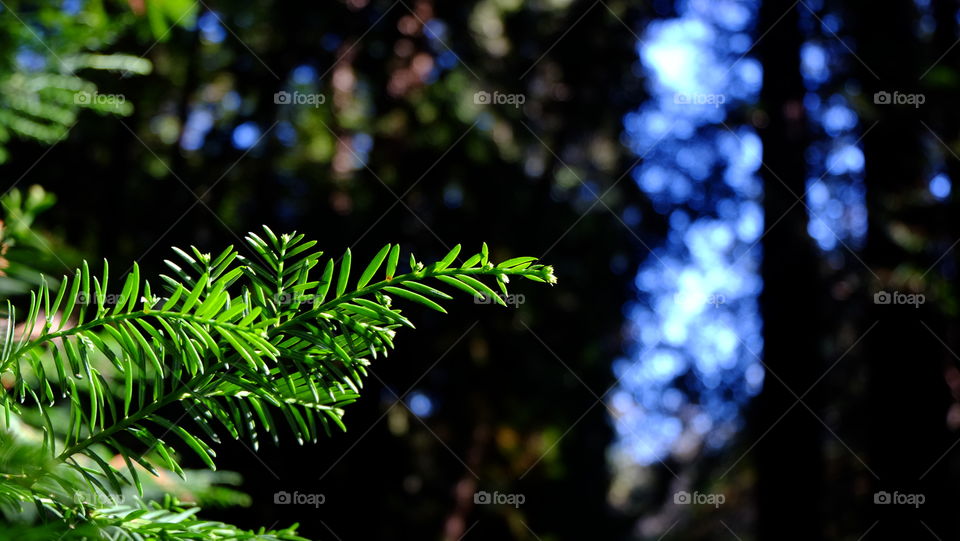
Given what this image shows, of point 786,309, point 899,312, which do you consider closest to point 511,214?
point 786,309

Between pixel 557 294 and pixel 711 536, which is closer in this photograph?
pixel 557 294

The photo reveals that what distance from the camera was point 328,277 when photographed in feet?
1.79

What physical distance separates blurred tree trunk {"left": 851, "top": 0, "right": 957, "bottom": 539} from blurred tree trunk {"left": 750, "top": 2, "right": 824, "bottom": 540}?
1.68ft

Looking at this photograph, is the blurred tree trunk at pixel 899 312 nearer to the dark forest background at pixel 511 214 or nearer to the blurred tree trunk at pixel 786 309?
the dark forest background at pixel 511 214

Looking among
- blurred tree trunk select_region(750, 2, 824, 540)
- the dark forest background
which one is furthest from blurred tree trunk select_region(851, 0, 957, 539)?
blurred tree trunk select_region(750, 2, 824, 540)

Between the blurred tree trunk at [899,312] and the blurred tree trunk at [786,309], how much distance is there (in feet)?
1.68

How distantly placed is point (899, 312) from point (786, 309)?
Answer: 2.99 feet

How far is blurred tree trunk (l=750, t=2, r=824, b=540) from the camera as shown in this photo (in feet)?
20.6

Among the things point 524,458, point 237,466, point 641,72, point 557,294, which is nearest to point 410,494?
point 524,458

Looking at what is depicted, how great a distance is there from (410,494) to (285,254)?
541 centimetres

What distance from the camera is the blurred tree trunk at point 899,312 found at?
571cm

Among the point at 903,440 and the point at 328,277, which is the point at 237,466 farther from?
the point at 903,440

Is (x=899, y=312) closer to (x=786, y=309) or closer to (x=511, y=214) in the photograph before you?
(x=786, y=309)

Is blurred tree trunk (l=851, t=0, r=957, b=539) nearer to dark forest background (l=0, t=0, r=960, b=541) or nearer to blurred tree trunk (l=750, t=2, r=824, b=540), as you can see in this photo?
dark forest background (l=0, t=0, r=960, b=541)
